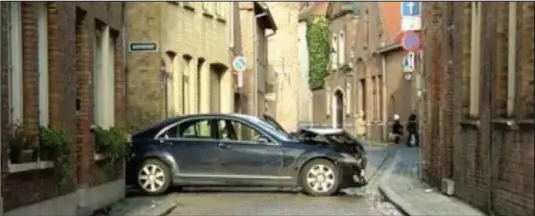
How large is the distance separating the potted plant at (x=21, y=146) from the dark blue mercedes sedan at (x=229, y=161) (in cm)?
720

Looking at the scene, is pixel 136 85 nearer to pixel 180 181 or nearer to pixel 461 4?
pixel 180 181

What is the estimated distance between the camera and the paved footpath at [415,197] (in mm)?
15156

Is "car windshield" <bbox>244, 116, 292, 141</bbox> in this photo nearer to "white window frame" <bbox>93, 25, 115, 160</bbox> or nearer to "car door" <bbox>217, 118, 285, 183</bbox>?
"car door" <bbox>217, 118, 285, 183</bbox>

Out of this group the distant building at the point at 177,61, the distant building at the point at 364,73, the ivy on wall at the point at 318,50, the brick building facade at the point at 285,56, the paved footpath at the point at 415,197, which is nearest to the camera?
the paved footpath at the point at 415,197

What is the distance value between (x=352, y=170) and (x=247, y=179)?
6.27 ft

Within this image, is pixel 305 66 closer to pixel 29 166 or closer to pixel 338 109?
pixel 338 109

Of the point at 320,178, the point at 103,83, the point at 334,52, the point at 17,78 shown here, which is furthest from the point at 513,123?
the point at 334,52

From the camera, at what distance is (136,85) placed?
26.4m

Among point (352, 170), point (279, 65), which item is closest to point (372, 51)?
point (279, 65)

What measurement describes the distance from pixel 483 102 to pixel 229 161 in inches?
245

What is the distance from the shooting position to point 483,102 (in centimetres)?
1429

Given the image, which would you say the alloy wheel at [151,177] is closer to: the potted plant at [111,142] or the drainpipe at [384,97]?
the potted plant at [111,142]

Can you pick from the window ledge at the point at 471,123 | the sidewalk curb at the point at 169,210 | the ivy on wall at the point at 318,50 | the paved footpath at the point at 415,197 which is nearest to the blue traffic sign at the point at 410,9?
the paved footpath at the point at 415,197

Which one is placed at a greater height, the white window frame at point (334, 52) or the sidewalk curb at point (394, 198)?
the white window frame at point (334, 52)
